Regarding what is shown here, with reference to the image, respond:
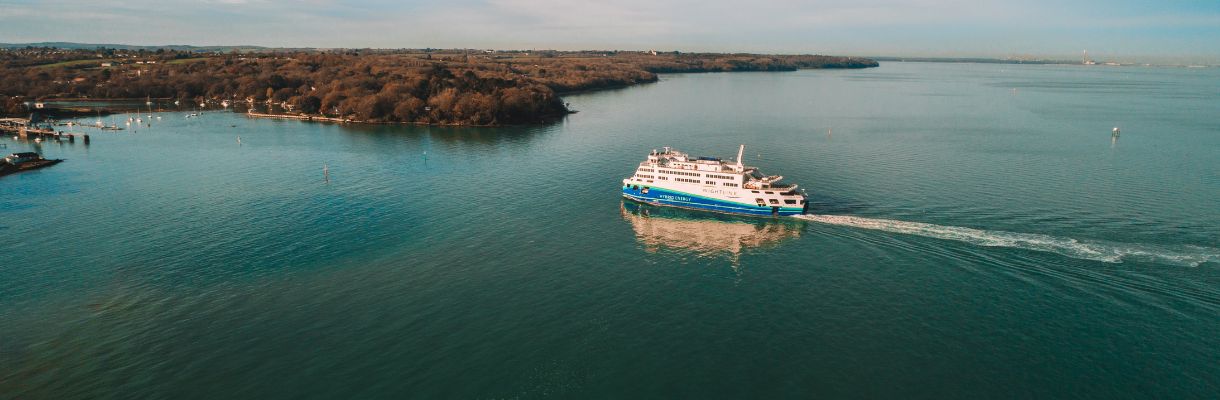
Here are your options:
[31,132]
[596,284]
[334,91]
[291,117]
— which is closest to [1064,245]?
[596,284]

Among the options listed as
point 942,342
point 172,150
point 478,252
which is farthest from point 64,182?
point 942,342

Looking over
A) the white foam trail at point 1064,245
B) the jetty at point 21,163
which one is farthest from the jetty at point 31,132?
the white foam trail at point 1064,245

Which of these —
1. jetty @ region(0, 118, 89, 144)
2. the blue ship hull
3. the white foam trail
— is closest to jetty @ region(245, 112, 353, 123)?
jetty @ region(0, 118, 89, 144)

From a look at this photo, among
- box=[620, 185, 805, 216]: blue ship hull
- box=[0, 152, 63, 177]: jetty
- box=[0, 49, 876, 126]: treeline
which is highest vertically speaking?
box=[0, 49, 876, 126]: treeline

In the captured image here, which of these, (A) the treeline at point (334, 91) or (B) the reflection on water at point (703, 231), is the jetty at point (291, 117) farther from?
(B) the reflection on water at point (703, 231)

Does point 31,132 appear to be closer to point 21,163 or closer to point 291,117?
point 21,163

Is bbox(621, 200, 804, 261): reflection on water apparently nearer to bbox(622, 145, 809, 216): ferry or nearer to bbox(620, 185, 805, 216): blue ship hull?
bbox(620, 185, 805, 216): blue ship hull

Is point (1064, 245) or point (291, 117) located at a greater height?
point (291, 117)
